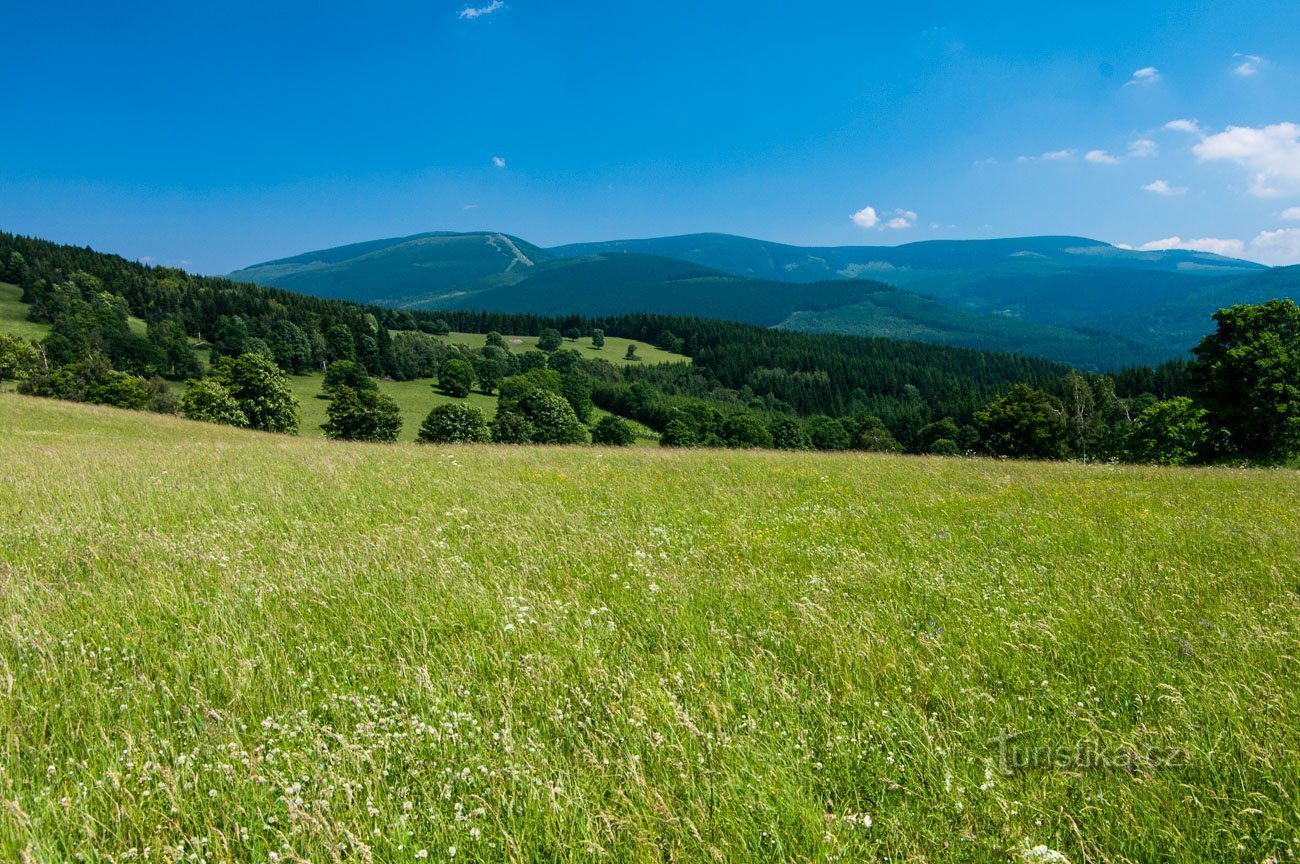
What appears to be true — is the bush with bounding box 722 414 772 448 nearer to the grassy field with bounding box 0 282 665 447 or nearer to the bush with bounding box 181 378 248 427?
the grassy field with bounding box 0 282 665 447

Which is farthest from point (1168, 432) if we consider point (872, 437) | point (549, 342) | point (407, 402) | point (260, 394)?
point (549, 342)

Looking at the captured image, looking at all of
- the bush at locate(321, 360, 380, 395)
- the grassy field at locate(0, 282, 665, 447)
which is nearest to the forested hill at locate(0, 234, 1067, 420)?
the grassy field at locate(0, 282, 665, 447)

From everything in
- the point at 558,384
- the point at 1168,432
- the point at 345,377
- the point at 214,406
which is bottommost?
the point at 1168,432

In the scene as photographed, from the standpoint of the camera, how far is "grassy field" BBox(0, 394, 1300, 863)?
250 centimetres

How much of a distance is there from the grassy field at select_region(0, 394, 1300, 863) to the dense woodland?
102ft

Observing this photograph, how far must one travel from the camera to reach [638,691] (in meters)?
3.39

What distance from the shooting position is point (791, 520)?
7965 millimetres

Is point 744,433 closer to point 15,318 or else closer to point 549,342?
Answer: point 549,342

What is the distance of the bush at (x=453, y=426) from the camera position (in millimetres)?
78438

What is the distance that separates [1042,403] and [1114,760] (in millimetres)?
75047

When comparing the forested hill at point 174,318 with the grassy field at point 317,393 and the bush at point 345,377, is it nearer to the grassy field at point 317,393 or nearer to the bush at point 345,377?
the grassy field at point 317,393

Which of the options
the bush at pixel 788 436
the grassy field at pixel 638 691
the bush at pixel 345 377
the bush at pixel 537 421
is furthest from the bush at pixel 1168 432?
the bush at pixel 345 377

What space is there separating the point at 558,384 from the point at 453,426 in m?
44.2

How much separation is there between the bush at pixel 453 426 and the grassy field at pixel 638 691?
73.2 metres
